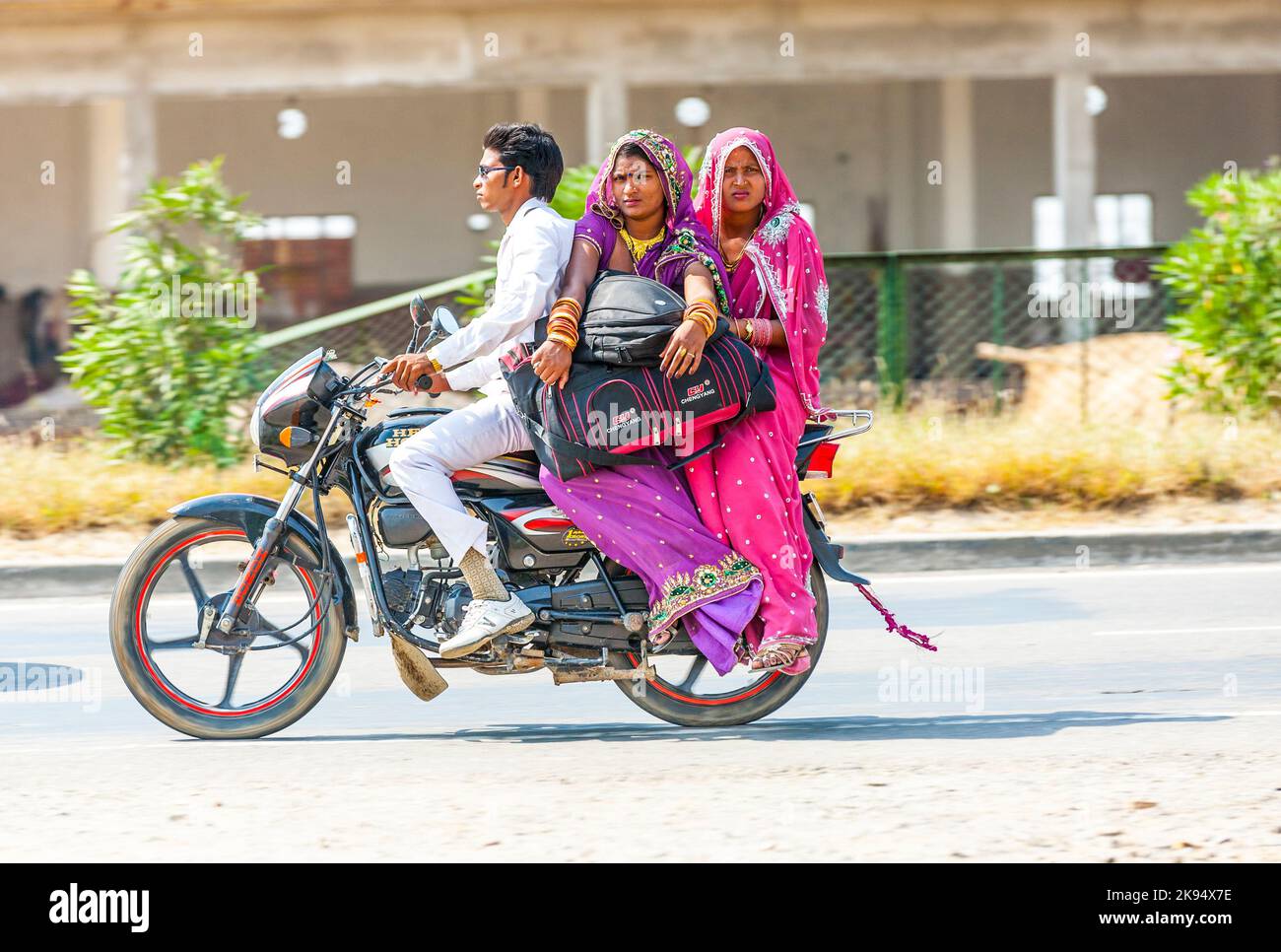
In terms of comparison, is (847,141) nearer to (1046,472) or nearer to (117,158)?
(117,158)

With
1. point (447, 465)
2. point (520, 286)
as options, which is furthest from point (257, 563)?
point (520, 286)

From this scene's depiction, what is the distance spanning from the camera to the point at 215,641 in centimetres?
539

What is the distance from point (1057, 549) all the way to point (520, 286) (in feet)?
16.4

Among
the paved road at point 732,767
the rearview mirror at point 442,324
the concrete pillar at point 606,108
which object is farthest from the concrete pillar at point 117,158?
the rearview mirror at point 442,324

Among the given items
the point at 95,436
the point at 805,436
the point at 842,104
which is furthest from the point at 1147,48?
the point at 805,436

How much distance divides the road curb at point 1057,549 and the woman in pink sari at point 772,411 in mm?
3861

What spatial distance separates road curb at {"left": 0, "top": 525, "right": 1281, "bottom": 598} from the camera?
9273 millimetres

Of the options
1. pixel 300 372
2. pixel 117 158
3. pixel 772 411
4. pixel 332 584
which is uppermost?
pixel 117 158

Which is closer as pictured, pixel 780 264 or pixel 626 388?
pixel 626 388

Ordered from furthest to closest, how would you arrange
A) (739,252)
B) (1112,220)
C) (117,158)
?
(1112,220) → (117,158) → (739,252)

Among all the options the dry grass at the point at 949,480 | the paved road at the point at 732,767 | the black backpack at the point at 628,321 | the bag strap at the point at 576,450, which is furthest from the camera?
the dry grass at the point at 949,480

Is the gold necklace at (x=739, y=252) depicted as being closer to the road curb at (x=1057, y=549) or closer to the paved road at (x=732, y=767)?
the paved road at (x=732, y=767)

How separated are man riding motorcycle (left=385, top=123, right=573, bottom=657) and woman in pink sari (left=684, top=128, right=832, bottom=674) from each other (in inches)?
22.4

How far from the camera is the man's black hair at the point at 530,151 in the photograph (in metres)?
5.33
